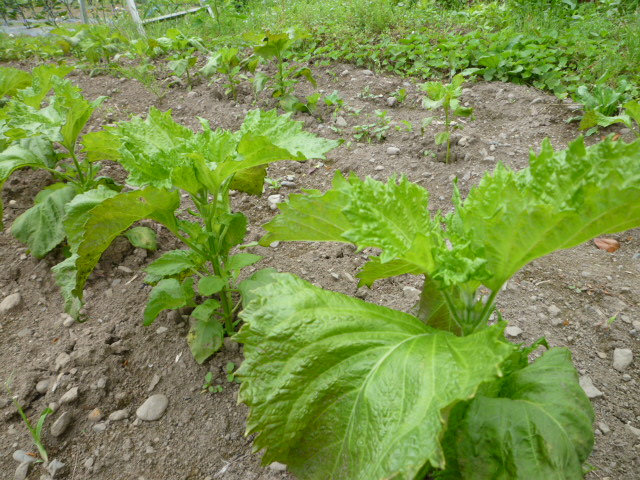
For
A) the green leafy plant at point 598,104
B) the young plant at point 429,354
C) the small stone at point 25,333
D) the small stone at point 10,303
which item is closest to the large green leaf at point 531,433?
the young plant at point 429,354

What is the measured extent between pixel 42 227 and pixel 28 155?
0.45 metres

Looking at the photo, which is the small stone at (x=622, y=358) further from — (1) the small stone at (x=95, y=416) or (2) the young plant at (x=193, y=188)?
(1) the small stone at (x=95, y=416)

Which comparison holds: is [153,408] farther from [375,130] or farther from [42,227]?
[375,130]

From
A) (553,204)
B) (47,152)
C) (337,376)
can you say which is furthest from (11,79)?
(553,204)

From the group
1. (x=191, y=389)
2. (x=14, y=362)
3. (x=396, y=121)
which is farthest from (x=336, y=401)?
(x=396, y=121)

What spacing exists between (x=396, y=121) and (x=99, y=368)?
2.81 metres

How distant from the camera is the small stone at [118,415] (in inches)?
73.7

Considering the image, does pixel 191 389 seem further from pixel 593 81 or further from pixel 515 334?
pixel 593 81

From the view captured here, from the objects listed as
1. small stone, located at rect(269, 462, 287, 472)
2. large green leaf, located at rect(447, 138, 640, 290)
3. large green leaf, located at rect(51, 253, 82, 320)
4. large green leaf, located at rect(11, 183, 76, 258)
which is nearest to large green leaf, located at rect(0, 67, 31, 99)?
large green leaf, located at rect(11, 183, 76, 258)

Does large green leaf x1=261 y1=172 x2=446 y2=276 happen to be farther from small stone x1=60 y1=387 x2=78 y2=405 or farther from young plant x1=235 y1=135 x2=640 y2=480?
small stone x1=60 y1=387 x2=78 y2=405

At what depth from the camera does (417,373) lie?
1122mm

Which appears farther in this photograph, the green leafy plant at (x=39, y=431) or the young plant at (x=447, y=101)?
the young plant at (x=447, y=101)

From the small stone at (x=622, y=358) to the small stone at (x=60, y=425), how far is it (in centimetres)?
219

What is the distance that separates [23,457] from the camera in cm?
175
